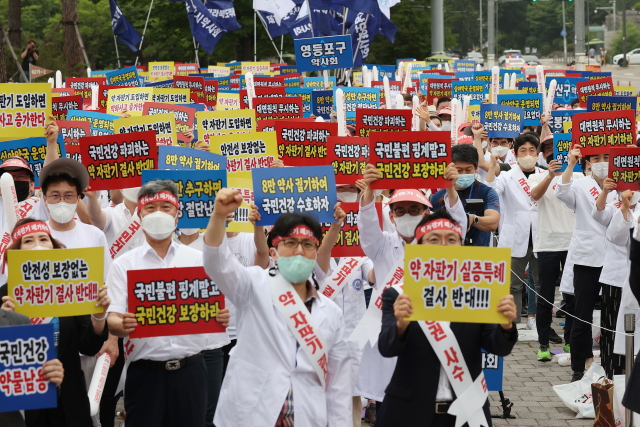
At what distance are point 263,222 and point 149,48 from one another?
61.1m

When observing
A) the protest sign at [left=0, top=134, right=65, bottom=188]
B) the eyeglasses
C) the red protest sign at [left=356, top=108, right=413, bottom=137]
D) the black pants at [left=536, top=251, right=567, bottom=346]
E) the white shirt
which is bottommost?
the black pants at [left=536, top=251, right=567, bottom=346]

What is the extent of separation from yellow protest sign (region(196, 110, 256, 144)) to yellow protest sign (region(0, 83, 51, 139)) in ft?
5.16

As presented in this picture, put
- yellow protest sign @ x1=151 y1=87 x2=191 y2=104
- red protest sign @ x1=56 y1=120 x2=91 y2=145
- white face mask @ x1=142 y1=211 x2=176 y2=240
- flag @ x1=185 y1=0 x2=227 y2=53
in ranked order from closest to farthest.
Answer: white face mask @ x1=142 y1=211 x2=176 y2=240 < red protest sign @ x1=56 y1=120 x2=91 y2=145 < yellow protest sign @ x1=151 y1=87 x2=191 y2=104 < flag @ x1=185 y1=0 x2=227 y2=53

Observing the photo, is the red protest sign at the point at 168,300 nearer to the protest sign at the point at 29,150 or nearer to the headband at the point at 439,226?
the headband at the point at 439,226

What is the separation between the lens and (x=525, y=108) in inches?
500

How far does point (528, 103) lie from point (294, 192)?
7.69m

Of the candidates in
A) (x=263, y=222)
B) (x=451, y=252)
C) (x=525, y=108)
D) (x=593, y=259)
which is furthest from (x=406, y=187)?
(x=525, y=108)

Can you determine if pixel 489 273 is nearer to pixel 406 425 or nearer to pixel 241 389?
pixel 406 425

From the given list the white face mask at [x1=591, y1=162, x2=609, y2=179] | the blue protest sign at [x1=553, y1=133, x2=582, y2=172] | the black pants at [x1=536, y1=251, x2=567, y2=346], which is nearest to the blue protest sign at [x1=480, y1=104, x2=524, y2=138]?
the blue protest sign at [x1=553, y1=133, x2=582, y2=172]

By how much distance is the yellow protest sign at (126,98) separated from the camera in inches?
490

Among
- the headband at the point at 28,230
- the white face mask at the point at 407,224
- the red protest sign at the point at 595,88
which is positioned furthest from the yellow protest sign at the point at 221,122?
the red protest sign at the point at 595,88

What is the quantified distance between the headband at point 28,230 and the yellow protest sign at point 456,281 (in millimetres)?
2269

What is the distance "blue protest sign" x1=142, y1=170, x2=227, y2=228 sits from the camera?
612 centimetres

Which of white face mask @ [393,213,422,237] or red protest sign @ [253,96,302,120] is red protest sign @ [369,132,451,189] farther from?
red protest sign @ [253,96,302,120]
